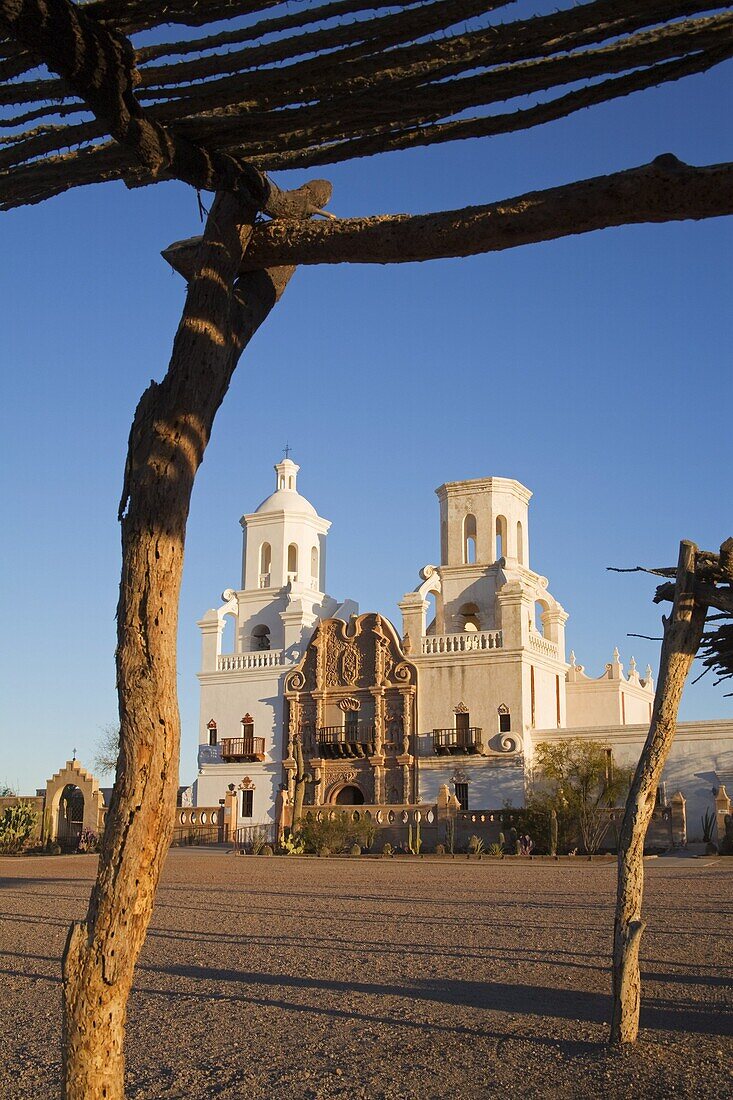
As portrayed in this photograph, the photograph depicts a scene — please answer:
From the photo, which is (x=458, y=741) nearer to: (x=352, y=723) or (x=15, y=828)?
(x=352, y=723)

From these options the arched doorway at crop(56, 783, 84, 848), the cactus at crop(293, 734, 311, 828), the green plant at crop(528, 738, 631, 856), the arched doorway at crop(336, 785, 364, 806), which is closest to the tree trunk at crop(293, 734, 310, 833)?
the cactus at crop(293, 734, 311, 828)

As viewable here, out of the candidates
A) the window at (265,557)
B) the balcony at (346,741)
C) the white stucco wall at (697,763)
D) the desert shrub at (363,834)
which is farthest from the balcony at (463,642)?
the window at (265,557)

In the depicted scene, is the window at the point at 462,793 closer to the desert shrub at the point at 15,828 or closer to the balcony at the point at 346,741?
the balcony at the point at 346,741

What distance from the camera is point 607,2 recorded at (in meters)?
3.02

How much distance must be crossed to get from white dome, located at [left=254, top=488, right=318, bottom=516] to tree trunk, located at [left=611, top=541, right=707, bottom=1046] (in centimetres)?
3697

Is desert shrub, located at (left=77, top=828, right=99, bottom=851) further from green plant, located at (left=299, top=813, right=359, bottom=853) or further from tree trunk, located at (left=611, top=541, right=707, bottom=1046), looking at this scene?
tree trunk, located at (left=611, top=541, right=707, bottom=1046)

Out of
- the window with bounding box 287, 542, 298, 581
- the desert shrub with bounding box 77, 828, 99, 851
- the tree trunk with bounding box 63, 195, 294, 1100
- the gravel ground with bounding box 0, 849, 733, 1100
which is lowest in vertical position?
the desert shrub with bounding box 77, 828, 99, 851

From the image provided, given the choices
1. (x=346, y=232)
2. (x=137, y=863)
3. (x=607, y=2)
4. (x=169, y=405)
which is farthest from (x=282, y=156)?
(x=137, y=863)

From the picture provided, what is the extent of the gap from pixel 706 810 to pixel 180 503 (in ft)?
109

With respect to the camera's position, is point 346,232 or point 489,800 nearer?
point 346,232

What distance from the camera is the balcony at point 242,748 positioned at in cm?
4084

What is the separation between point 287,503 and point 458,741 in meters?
12.7

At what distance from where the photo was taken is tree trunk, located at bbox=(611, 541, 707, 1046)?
22.6ft

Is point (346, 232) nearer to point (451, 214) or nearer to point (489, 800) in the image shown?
point (451, 214)
